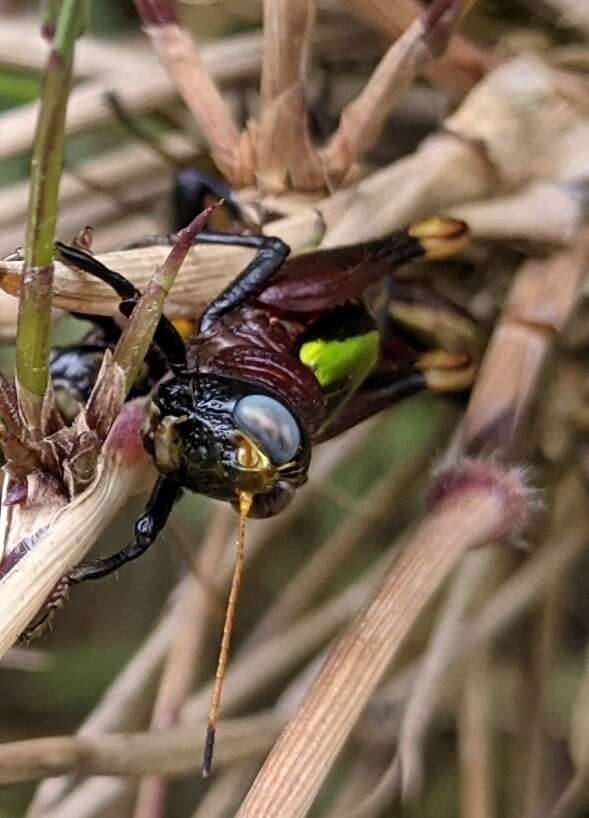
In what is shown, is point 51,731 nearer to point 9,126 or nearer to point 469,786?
point 469,786

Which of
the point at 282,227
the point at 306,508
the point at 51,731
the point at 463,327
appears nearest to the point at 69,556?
the point at 282,227

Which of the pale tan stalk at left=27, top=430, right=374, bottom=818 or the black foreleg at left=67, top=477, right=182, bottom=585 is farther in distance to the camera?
the pale tan stalk at left=27, top=430, right=374, bottom=818

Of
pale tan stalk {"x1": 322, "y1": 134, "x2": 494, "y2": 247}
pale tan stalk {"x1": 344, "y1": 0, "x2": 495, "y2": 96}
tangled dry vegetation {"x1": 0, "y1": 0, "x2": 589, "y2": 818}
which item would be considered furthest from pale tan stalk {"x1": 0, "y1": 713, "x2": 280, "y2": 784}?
pale tan stalk {"x1": 344, "y1": 0, "x2": 495, "y2": 96}

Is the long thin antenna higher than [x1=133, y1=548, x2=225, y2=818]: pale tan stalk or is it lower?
higher

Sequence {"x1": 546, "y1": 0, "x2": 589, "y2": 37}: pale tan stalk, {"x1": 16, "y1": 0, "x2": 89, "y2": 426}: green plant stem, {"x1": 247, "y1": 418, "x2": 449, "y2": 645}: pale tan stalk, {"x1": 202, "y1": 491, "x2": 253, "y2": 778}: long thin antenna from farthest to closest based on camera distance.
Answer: {"x1": 247, "y1": 418, "x2": 449, "y2": 645}: pale tan stalk, {"x1": 546, "y1": 0, "x2": 589, "y2": 37}: pale tan stalk, {"x1": 202, "y1": 491, "x2": 253, "y2": 778}: long thin antenna, {"x1": 16, "y1": 0, "x2": 89, "y2": 426}: green plant stem

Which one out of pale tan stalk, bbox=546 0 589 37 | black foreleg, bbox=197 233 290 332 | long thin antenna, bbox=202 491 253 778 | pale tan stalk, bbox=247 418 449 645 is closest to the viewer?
long thin antenna, bbox=202 491 253 778

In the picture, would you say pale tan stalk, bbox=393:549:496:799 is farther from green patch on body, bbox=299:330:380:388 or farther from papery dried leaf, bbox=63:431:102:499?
papery dried leaf, bbox=63:431:102:499
